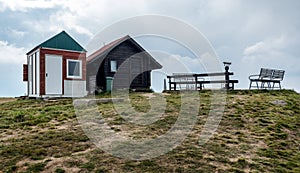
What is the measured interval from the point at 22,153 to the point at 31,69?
39.7 ft

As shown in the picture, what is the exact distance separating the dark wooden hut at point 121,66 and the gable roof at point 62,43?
8.20ft

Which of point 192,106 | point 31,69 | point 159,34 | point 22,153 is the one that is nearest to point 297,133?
point 192,106

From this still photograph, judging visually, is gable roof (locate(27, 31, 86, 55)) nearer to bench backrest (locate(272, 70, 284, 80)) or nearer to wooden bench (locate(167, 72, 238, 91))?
wooden bench (locate(167, 72, 238, 91))

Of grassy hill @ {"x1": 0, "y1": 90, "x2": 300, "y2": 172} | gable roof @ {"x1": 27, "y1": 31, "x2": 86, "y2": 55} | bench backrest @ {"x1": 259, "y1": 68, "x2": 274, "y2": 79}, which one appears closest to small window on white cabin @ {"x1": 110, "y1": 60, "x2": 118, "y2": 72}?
gable roof @ {"x1": 27, "y1": 31, "x2": 86, "y2": 55}

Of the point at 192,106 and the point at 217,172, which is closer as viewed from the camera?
the point at 217,172

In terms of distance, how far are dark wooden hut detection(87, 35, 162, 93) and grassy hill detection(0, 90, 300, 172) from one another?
376 inches

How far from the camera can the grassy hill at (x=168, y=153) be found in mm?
4746

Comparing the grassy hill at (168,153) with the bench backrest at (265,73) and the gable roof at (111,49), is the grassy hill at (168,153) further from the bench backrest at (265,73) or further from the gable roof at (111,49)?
the gable roof at (111,49)

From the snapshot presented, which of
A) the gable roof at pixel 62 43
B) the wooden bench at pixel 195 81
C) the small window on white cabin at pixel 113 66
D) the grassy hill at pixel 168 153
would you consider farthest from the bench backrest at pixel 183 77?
the grassy hill at pixel 168 153

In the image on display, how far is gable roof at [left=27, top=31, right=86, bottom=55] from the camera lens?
1523cm

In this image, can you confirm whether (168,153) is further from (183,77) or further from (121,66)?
(121,66)

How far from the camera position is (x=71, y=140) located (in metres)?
6.04

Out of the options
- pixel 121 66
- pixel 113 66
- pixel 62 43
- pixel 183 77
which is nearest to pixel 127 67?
pixel 121 66

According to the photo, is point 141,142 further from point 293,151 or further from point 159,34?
point 159,34
